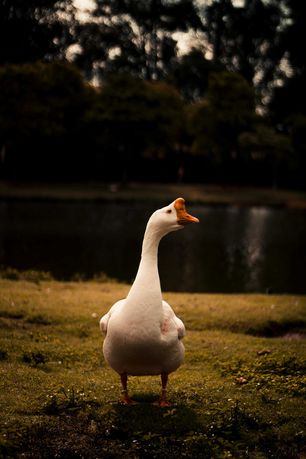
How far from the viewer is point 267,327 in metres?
10.4

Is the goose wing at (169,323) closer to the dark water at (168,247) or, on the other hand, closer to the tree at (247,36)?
the dark water at (168,247)

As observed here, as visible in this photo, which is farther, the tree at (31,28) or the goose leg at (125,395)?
the tree at (31,28)

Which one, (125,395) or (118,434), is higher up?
(125,395)

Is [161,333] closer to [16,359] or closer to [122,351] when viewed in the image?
[122,351]

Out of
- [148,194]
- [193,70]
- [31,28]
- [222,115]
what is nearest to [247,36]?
[193,70]

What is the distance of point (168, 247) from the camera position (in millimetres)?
22938

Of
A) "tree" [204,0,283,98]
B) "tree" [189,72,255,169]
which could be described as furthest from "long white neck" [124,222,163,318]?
"tree" [204,0,283,98]

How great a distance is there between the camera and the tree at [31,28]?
52625 mm

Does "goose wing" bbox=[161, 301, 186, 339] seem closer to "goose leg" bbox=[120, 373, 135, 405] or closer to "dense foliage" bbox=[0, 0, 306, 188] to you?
"goose leg" bbox=[120, 373, 135, 405]

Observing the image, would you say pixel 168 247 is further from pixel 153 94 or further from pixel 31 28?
pixel 31 28

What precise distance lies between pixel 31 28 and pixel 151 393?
5294 centimetres

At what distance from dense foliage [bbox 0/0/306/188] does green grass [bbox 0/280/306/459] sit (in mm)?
34016

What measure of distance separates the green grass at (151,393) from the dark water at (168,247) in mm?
5956

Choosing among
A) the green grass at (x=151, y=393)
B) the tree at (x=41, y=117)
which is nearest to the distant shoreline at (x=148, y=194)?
the tree at (x=41, y=117)
